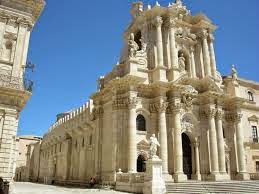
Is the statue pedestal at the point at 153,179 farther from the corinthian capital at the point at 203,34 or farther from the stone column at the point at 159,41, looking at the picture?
the corinthian capital at the point at 203,34

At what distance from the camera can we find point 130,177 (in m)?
21.2

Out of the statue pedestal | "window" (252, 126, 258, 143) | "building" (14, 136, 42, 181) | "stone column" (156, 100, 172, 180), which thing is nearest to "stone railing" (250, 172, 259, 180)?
"window" (252, 126, 258, 143)

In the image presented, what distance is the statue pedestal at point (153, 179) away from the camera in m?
18.6

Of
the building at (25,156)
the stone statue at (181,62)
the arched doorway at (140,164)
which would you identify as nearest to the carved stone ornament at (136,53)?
the stone statue at (181,62)

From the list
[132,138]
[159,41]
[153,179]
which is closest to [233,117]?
[159,41]

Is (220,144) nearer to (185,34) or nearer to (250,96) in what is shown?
(250,96)

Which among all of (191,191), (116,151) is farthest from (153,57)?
(191,191)

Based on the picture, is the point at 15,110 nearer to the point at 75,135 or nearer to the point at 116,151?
the point at 116,151

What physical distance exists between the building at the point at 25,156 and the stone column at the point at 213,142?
35866mm

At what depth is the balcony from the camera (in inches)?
626

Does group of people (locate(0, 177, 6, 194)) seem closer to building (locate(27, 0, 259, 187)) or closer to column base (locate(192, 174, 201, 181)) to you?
building (locate(27, 0, 259, 187))

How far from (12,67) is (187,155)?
17674 mm

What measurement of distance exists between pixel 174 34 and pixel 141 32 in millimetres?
3237

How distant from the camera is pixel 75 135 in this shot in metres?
35.2
